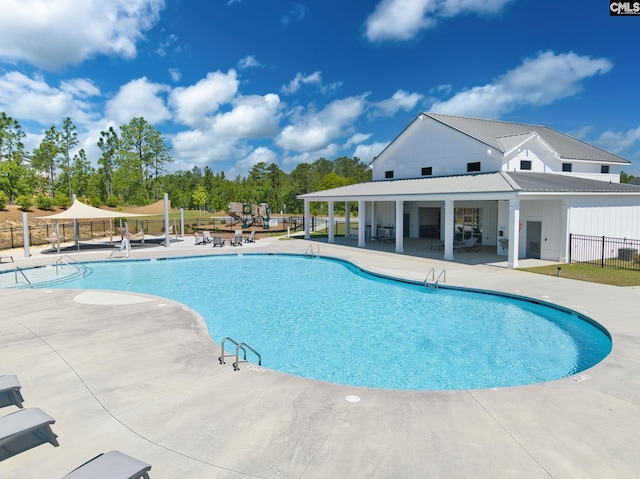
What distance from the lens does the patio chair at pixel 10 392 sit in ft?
18.0

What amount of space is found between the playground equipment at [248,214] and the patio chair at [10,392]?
3169cm

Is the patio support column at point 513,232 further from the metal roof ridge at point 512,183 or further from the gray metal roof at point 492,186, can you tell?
the gray metal roof at point 492,186

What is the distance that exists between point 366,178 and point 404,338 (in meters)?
68.2

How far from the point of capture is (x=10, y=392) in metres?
5.64

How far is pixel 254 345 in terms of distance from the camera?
932cm

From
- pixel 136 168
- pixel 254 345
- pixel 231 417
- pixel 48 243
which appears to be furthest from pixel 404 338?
pixel 136 168

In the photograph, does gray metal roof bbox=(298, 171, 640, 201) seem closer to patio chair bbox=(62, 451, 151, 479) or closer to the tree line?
patio chair bbox=(62, 451, 151, 479)

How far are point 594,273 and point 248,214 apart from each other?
31719 millimetres

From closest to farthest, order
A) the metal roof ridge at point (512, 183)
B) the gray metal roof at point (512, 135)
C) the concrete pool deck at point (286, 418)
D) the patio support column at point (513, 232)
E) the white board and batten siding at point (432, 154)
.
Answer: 1. the concrete pool deck at point (286, 418)
2. the metal roof ridge at point (512, 183)
3. the patio support column at point (513, 232)
4. the white board and batten siding at point (432, 154)
5. the gray metal roof at point (512, 135)

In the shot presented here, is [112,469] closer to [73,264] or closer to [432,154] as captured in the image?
[73,264]

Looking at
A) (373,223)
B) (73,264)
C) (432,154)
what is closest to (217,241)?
(73,264)

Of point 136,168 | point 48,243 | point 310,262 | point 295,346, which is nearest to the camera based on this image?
point 295,346

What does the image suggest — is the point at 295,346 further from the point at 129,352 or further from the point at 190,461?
the point at 190,461

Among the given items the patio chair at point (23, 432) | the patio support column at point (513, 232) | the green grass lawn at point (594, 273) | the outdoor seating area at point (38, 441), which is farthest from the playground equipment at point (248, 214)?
the patio chair at point (23, 432)
